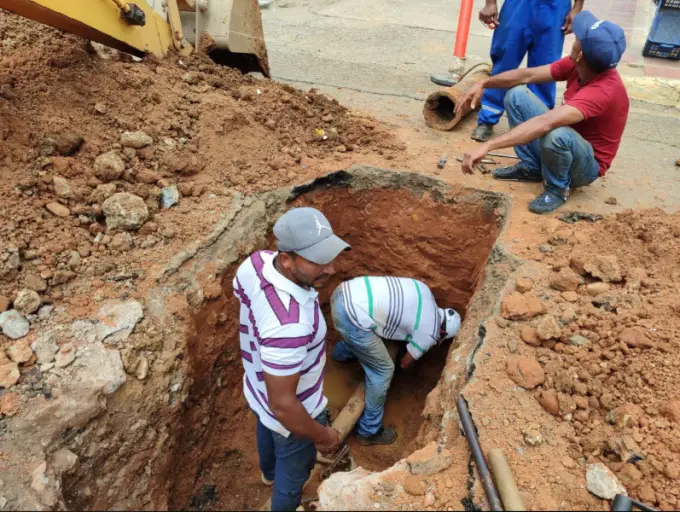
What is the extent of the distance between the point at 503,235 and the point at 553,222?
15.9 inches

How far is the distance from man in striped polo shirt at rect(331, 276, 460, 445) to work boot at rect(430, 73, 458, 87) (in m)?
3.74

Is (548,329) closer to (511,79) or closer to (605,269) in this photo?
(605,269)

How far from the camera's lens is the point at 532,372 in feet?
8.08

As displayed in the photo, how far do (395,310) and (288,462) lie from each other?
140 centimetres

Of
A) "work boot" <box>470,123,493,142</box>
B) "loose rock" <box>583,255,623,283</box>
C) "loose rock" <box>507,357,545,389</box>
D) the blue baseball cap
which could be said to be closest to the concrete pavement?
"work boot" <box>470,123,493,142</box>

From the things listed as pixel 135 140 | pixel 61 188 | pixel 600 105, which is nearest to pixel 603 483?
pixel 600 105

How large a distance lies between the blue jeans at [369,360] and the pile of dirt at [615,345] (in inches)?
46.0

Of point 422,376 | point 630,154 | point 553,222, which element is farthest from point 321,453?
point 630,154

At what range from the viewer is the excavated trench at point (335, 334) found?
3275 millimetres

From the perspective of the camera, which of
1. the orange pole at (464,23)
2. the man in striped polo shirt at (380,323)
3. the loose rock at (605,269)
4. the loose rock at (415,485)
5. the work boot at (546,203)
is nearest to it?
the loose rock at (415,485)

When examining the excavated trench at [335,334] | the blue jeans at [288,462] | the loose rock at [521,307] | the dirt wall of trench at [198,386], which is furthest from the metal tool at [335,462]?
the loose rock at [521,307]

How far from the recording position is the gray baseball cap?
2145 millimetres

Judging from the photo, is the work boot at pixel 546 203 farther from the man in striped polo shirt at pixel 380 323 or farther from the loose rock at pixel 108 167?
the loose rock at pixel 108 167

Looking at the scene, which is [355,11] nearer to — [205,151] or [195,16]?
[195,16]
